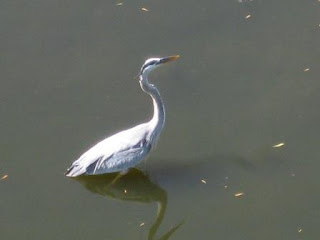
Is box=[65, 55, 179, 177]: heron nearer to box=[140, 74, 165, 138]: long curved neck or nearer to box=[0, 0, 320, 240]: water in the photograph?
box=[140, 74, 165, 138]: long curved neck

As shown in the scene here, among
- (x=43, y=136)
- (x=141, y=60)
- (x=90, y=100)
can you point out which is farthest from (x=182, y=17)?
(x=43, y=136)

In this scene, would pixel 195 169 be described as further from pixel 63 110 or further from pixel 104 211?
pixel 63 110

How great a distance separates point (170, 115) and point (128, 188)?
0.87 metres

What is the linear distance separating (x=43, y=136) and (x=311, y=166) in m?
2.54

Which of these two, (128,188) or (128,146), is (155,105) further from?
(128,188)

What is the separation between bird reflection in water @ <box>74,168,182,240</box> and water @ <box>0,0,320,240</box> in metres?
0.01

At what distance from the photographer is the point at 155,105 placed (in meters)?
8.34

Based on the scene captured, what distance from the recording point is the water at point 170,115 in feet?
26.4

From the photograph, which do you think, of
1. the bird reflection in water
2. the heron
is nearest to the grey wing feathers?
the heron

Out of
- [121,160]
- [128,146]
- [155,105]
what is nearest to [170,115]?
[155,105]

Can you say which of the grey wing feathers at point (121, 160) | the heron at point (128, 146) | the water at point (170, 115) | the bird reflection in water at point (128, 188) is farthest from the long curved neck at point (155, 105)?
the bird reflection in water at point (128, 188)

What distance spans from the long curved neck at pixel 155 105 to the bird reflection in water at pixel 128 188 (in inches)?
18.2

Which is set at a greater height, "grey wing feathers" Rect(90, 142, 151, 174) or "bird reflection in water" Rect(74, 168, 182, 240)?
"grey wing feathers" Rect(90, 142, 151, 174)

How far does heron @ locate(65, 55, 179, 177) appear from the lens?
27.0 ft
